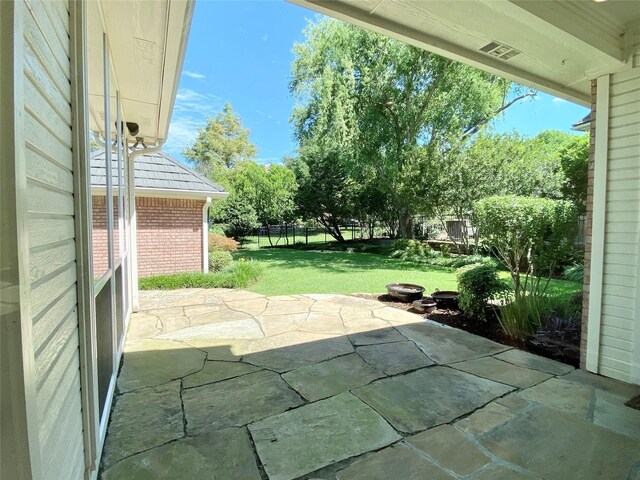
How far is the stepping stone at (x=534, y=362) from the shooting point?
318cm

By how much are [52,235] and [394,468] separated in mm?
2014

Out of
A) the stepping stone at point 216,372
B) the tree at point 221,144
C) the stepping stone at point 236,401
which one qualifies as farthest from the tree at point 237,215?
the stepping stone at point 236,401

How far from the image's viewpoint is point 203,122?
81.9ft

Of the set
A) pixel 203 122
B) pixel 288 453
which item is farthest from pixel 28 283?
pixel 203 122

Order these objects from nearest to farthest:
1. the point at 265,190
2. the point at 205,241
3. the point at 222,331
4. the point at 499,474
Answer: the point at 499,474
the point at 222,331
the point at 205,241
the point at 265,190

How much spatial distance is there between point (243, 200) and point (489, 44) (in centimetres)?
1498

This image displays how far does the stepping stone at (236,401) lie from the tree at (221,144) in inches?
915

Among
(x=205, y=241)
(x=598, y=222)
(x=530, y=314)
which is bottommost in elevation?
(x=530, y=314)

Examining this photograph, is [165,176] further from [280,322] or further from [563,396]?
[563,396]

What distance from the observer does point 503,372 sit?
3072 mm

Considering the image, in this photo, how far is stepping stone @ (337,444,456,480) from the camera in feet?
5.84

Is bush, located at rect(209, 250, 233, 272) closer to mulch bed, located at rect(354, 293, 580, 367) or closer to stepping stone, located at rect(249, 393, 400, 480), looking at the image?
mulch bed, located at rect(354, 293, 580, 367)

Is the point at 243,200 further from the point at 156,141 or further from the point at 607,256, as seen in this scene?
the point at 607,256

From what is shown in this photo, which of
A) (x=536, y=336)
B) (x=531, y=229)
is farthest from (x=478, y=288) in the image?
(x=531, y=229)
